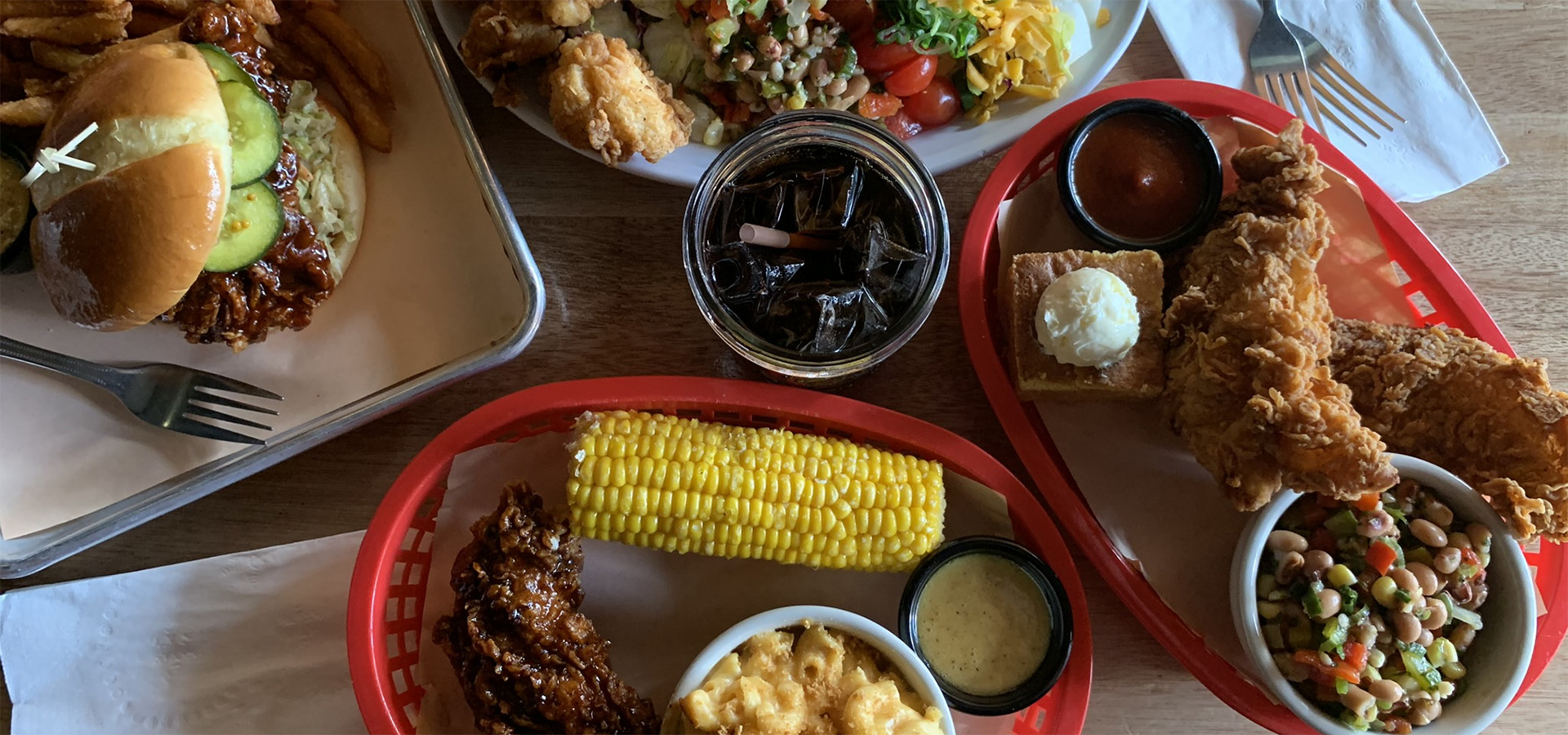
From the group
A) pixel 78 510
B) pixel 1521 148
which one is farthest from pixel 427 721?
pixel 1521 148

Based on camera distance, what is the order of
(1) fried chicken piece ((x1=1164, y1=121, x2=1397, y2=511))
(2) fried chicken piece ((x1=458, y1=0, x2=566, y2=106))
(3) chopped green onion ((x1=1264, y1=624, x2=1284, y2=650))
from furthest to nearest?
(2) fried chicken piece ((x1=458, y1=0, x2=566, y2=106)) < (3) chopped green onion ((x1=1264, y1=624, x2=1284, y2=650)) < (1) fried chicken piece ((x1=1164, y1=121, x2=1397, y2=511))

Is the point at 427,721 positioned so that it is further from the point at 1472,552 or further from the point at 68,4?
the point at 1472,552

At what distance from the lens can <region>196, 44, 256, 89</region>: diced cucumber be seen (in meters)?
1.76

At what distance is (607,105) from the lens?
173 centimetres

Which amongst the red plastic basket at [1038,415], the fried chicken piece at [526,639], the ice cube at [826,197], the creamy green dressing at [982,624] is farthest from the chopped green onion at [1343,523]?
→ the fried chicken piece at [526,639]

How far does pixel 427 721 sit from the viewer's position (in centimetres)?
177

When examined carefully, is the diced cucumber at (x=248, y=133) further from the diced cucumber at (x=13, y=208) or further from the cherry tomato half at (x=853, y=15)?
the cherry tomato half at (x=853, y=15)

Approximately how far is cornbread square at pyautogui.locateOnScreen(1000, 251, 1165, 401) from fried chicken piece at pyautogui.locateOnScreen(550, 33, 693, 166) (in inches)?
32.0

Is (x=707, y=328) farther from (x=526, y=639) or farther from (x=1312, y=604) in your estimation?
(x=1312, y=604)

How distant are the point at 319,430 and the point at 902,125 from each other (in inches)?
57.2

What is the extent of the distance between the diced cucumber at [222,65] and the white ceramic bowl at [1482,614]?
7.47ft

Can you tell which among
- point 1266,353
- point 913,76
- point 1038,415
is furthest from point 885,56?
point 1266,353

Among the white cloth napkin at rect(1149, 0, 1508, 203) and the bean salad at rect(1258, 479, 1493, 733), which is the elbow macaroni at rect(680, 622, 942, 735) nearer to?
the bean salad at rect(1258, 479, 1493, 733)

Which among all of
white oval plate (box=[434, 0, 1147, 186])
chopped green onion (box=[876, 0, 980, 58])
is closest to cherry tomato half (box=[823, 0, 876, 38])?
chopped green onion (box=[876, 0, 980, 58])
